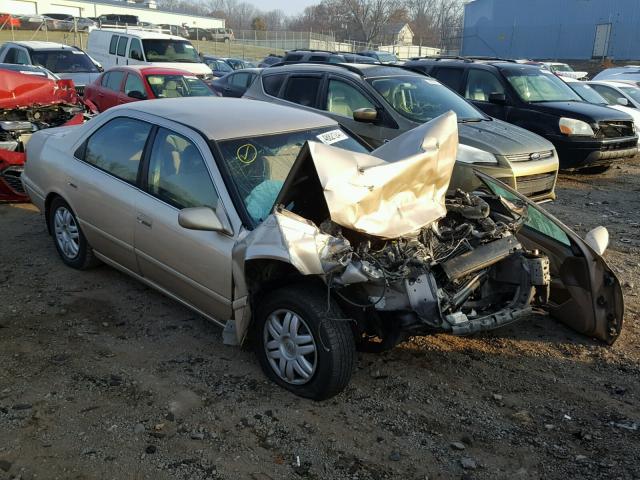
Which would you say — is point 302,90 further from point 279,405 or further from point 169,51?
point 169,51

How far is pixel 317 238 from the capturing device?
3.31m

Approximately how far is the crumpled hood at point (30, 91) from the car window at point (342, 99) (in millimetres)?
3941

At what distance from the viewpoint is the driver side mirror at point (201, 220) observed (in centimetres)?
353

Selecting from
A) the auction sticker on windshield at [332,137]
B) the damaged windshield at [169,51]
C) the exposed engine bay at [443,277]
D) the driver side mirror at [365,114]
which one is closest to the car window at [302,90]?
the driver side mirror at [365,114]

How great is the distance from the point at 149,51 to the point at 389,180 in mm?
15570

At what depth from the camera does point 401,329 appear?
3428mm

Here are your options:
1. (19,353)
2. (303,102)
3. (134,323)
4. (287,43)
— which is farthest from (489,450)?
(287,43)

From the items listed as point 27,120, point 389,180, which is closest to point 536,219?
point 389,180

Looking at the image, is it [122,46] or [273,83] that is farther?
[122,46]

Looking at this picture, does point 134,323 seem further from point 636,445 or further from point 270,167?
point 636,445

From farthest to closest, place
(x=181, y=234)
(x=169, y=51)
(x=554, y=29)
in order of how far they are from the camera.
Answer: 1. (x=554, y=29)
2. (x=169, y=51)
3. (x=181, y=234)

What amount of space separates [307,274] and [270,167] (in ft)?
3.70

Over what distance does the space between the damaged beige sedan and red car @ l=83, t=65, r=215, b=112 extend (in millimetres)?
6749

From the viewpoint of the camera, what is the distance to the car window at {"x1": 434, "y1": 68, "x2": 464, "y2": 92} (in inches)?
413
